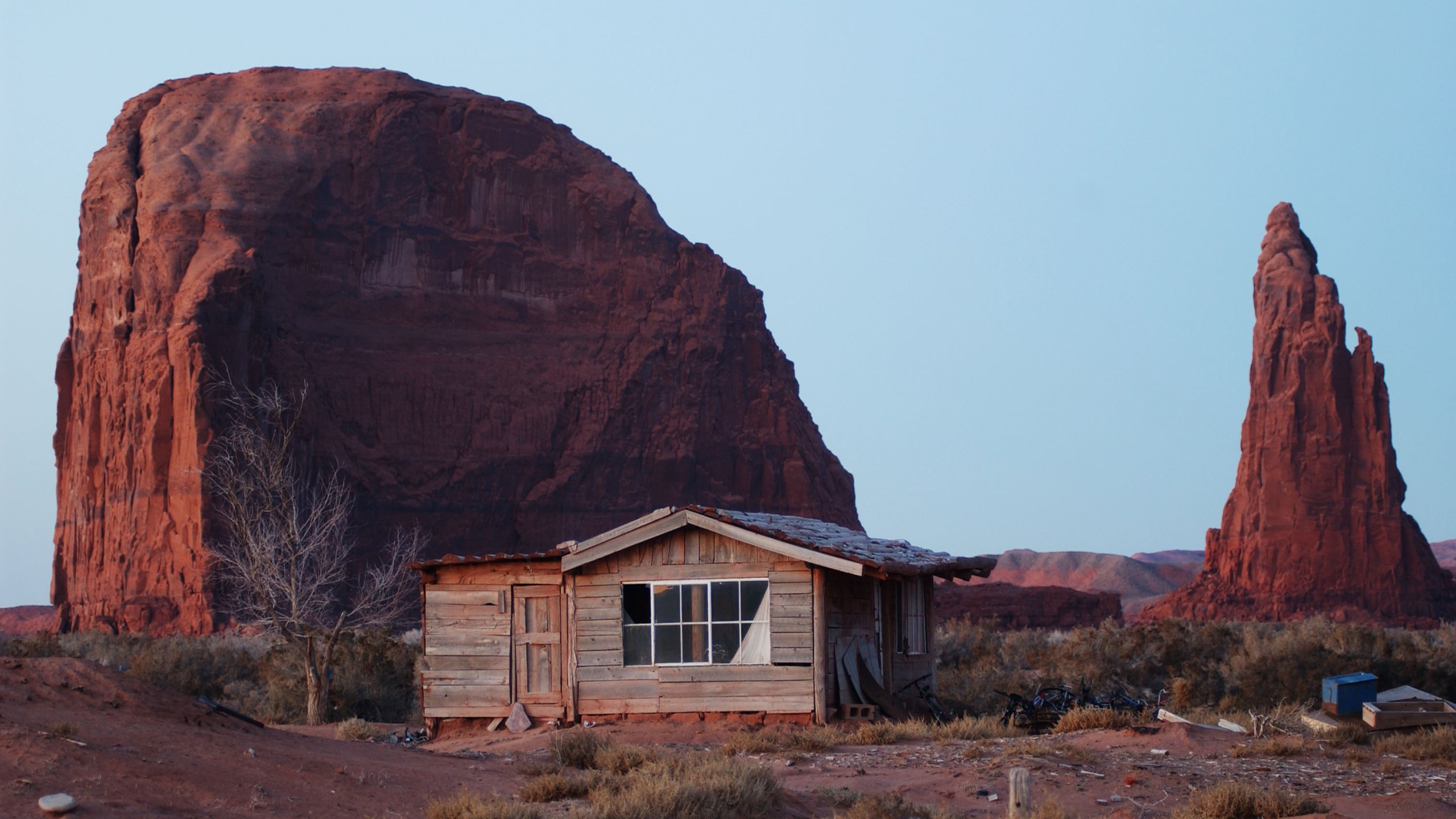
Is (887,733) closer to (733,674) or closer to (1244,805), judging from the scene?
(733,674)

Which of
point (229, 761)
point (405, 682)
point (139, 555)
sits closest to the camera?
point (229, 761)

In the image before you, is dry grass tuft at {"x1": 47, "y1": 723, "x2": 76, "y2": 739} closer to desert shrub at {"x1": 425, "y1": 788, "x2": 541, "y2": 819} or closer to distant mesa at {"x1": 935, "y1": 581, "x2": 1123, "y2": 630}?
desert shrub at {"x1": 425, "y1": 788, "x2": 541, "y2": 819}

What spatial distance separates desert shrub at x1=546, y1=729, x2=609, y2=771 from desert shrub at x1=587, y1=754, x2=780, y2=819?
198cm

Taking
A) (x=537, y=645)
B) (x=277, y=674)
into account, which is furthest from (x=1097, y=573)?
(x=537, y=645)

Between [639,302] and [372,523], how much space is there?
17.6 meters

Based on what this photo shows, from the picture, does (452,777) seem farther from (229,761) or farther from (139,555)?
(139,555)

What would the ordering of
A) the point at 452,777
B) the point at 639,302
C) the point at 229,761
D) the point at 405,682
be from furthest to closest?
the point at 639,302
the point at 405,682
the point at 452,777
the point at 229,761

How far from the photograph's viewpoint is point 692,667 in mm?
18344

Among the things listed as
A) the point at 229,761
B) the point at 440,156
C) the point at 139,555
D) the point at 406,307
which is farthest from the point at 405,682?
the point at 440,156

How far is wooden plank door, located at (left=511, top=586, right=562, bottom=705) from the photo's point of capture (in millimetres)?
19109

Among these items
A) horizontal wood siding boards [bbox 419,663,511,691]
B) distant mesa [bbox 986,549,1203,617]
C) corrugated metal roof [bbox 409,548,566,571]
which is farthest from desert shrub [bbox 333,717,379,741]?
distant mesa [bbox 986,549,1203,617]

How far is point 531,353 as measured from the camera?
6569cm

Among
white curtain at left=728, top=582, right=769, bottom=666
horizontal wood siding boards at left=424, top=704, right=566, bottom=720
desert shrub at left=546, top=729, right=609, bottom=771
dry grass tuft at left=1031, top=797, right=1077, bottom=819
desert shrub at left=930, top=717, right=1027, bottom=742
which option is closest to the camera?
dry grass tuft at left=1031, top=797, right=1077, bottom=819

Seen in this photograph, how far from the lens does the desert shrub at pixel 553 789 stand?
38.3 feet
